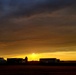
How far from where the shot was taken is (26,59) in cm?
11500

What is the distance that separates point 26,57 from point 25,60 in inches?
85.4

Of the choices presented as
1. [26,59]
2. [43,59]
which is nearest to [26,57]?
[26,59]

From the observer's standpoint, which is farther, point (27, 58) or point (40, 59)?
point (40, 59)

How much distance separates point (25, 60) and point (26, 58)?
39.9 inches

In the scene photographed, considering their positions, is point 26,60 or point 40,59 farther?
point 40,59

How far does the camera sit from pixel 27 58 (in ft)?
380

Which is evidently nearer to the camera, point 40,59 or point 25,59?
point 25,59

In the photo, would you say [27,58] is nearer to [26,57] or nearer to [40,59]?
[26,57]

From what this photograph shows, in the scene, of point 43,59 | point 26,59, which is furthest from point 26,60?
point 43,59

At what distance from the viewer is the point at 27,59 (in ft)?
380

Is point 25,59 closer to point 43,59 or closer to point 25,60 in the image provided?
point 25,60

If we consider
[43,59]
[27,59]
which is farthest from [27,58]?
[43,59]

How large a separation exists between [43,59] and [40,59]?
2106 mm

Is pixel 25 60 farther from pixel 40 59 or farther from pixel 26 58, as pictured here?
pixel 40 59
